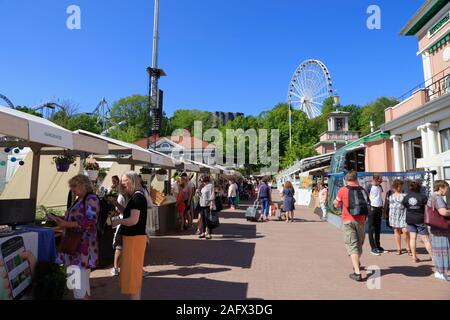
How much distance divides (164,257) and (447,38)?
49.3ft

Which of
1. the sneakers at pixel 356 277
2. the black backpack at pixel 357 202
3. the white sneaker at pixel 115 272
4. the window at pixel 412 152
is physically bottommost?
the sneakers at pixel 356 277

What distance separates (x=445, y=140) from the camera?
12.8 metres

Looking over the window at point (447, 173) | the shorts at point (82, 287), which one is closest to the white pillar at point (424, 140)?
the window at point (447, 173)

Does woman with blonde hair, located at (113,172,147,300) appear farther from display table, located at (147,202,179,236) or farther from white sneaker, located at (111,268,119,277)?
display table, located at (147,202,179,236)

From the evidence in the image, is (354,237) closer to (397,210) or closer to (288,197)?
(397,210)

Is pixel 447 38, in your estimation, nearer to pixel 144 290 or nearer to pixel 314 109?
pixel 144 290

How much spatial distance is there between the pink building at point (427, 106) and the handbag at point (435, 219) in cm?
657

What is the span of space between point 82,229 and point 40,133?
1525mm

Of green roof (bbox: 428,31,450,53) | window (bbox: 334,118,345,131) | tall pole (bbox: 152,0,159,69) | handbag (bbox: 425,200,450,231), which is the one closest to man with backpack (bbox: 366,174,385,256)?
handbag (bbox: 425,200,450,231)

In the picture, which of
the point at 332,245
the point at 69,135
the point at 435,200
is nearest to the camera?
the point at 69,135

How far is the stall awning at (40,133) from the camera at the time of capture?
4023mm

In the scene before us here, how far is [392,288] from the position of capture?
17.9ft

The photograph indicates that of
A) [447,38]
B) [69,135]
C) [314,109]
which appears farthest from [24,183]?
[314,109]

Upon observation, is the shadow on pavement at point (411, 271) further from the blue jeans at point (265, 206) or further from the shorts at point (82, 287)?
the blue jeans at point (265, 206)
